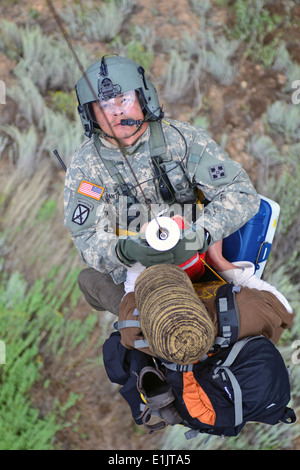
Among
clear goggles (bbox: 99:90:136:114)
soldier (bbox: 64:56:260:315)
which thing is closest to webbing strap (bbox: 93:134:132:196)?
soldier (bbox: 64:56:260:315)

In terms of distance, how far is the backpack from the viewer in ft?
4.97

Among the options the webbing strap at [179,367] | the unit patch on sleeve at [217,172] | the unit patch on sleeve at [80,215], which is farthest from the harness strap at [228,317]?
the unit patch on sleeve at [80,215]

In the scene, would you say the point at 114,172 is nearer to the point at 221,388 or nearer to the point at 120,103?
the point at 120,103

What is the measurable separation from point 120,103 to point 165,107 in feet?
6.31

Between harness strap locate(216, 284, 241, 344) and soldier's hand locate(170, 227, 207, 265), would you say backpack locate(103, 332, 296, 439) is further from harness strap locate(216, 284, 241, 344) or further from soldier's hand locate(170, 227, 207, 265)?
soldier's hand locate(170, 227, 207, 265)

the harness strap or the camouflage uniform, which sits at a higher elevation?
the camouflage uniform

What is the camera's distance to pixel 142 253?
1.58m

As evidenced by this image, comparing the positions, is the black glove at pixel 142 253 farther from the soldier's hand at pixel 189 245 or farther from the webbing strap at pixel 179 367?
the webbing strap at pixel 179 367

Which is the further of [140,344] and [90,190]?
[90,190]

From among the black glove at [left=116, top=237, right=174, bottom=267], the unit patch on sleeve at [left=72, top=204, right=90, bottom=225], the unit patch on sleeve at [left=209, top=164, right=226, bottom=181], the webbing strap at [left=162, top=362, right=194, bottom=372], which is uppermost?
the unit patch on sleeve at [left=209, top=164, right=226, bottom=181]

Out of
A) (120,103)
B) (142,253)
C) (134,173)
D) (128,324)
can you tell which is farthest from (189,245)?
(120,103)

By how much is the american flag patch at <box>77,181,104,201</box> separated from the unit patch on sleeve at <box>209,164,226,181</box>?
1.68ft

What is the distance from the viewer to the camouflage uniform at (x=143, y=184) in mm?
1960
